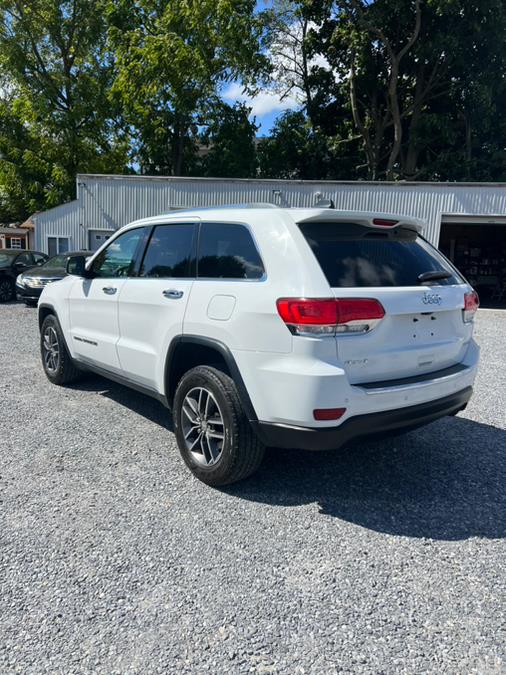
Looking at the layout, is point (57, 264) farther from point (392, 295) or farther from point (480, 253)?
point (480, 253)

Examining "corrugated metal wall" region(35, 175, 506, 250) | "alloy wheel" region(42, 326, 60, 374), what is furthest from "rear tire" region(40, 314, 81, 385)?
"corrugated metal wall" region(35, 175, 506, 250)

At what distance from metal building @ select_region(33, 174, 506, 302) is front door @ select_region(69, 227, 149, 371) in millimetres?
12255

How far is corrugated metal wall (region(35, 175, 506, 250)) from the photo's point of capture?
1591 centimetres

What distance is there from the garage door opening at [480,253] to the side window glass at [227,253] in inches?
764

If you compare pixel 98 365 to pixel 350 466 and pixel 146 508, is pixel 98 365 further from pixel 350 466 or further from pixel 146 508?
pixel 350 466

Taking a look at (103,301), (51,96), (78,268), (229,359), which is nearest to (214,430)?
(229,359)

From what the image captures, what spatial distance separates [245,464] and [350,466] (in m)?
0.97

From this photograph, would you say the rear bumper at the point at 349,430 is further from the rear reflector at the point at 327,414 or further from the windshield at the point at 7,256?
the windshield at the point at 7,256

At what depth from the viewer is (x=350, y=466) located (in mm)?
3695

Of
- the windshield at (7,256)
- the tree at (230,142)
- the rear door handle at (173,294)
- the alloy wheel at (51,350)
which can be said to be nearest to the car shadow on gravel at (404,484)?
the rear door handle at (173,294)

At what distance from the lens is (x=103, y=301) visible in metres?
4.50

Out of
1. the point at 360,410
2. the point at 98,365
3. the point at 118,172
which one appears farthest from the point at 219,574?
the point at 118,172

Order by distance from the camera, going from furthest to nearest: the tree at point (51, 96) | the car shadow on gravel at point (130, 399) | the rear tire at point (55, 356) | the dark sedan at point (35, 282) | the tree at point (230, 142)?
the tree at point (230, 142) < the tree at point (51, 96) < the dark sedan at point (35, 282) < the rear tire at point (55, 356) < the car shadow on gravel at point (130, 399)

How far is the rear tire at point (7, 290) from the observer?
45.8 feet
